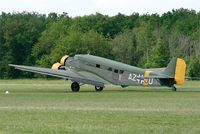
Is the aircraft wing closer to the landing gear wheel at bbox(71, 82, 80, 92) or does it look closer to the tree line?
the landing gear wheel at bbox(71, 82, 80, 92)

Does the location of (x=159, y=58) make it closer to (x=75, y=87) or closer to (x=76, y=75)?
(x=76, y=75)

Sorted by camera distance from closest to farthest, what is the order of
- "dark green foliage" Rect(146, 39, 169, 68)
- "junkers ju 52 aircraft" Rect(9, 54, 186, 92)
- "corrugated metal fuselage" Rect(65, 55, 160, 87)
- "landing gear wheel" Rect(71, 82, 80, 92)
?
"junkers ju 52 aircraft" Rect(9, 54, 186, 92), "corrugated metal fuselage" Rect(65, 55, 160, 87), "landing gear wheel" Rect(71, 82, 80, 92), "dark green foliage" Rect(146, 39, 169, 68)

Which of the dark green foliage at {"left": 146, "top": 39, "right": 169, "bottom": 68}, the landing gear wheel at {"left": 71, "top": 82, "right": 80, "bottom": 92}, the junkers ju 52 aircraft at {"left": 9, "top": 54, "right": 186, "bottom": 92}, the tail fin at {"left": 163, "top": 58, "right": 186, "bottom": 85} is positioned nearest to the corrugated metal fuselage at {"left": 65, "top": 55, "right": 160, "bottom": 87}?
the junkers ju 52 aircraft at {"left": 9, "top": 54, "right": 186, "bottom": 92}

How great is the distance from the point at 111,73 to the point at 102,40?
68.6 m

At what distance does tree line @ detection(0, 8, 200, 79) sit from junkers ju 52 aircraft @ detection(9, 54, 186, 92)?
54.4m

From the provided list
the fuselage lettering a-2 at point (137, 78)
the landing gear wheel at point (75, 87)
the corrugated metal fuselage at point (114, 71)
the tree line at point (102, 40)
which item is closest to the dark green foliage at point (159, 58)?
the tree line at point (102, 40)

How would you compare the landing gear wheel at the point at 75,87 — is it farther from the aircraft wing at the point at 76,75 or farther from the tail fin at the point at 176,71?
the tail fin at the point at 176,71

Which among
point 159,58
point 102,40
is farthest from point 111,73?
point 102,40

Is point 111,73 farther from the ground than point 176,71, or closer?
closer

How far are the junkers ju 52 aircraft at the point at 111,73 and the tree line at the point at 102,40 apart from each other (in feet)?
178

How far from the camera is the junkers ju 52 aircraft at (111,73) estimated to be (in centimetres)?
4769

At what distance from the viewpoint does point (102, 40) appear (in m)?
118

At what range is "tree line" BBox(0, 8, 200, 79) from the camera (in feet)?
372

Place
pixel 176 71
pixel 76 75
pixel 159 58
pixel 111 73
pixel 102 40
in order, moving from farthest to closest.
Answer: pixel 102 40 → pixel 159 58 → pixel 76 75 → pixel 111 73 → pixel 176 71
